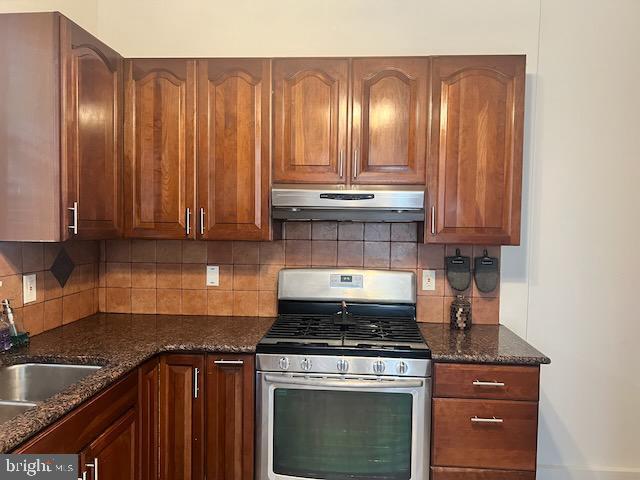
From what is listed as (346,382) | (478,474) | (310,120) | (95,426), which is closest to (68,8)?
(310,120)

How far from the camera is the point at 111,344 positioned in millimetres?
1953

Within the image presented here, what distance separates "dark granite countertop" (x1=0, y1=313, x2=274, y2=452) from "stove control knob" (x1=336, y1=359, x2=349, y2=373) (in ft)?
1.25

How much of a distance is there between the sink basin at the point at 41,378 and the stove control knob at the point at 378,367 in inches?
43.6

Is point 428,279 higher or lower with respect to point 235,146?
lower

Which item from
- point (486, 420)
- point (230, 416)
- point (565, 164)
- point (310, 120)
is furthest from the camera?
point (565, 164)

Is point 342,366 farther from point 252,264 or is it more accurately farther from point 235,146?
point 235,146

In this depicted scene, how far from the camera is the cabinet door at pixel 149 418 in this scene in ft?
6.05

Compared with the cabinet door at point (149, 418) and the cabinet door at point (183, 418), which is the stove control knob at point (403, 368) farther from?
the cabinet door at point (149, 418)

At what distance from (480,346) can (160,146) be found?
181 cm

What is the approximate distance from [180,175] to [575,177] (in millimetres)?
2083

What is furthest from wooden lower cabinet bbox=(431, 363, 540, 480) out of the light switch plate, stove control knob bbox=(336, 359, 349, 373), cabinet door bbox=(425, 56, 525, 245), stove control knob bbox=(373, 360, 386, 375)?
the light switch plate

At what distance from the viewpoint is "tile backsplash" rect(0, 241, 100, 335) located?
1953 millimetres

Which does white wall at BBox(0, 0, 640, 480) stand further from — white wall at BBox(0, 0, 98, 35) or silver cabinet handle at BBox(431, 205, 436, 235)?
silver cabinet handle at BBox(431, 205, 436, 235)

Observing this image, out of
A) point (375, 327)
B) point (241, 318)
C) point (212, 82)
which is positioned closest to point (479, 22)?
point (212, 82)
